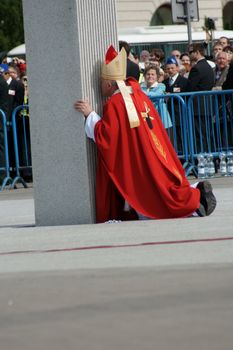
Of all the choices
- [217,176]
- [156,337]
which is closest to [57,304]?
[156,337]

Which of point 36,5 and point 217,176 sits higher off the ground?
point 36,5

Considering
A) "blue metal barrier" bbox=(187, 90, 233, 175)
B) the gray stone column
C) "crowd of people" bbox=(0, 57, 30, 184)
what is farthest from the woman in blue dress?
the gray stone column

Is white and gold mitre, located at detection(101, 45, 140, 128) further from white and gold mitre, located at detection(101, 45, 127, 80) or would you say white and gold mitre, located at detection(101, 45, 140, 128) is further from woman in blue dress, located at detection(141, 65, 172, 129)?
woman in blue dress, located at detection(141, 65, 172, 129)

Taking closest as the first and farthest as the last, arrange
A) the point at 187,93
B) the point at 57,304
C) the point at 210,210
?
the point at 57,304 → the point at 210,210 → the point at 187,93

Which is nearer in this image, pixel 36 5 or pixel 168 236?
pixel 168 236

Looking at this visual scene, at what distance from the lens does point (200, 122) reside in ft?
66.1

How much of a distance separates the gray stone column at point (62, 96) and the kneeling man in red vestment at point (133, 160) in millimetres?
134

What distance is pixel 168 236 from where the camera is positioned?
10.9m

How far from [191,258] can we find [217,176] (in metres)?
10.9

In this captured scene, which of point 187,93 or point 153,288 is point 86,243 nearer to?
point 153,288

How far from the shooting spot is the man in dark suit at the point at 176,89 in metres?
20.1

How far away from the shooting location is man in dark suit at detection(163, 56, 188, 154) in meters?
20.1

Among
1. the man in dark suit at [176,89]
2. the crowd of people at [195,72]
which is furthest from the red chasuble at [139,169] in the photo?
the man in dark suit at [176,89]

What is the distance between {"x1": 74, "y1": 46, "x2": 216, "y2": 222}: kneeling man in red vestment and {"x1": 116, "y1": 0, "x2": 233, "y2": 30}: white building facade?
49.2 m
